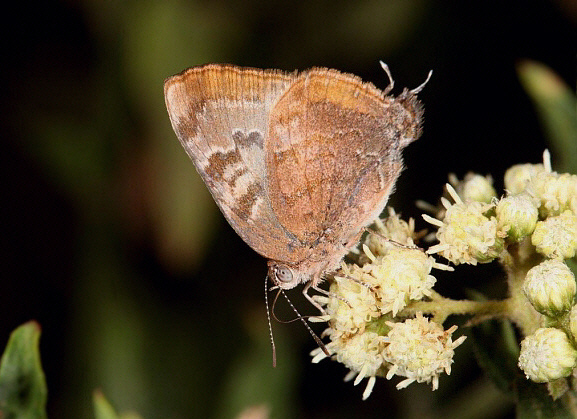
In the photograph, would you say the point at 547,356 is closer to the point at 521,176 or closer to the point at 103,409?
the point at 521,176

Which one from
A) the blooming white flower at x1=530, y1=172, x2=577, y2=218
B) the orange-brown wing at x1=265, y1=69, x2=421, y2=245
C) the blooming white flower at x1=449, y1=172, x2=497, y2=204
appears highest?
the orange-brown wing at x1=265, y1=69, x2=421, y2=245

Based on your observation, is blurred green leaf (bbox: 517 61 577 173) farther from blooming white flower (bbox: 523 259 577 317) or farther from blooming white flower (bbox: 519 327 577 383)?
blooming white flower (bbox: 519 327 577 383)

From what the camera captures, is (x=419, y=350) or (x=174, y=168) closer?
(x=419, y=350)

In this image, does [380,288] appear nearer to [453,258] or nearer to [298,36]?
[453,258]

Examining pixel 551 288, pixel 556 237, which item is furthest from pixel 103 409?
pixel 556 237

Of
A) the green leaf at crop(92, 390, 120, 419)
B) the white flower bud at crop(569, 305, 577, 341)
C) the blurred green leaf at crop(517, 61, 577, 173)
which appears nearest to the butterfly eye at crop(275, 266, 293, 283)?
the green leaf at crop(92, 390, 120, 419)

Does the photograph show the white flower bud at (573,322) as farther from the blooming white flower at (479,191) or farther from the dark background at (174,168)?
the dark background at (174,168)

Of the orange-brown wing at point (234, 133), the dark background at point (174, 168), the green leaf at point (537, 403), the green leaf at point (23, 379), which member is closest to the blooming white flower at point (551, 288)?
the green leaf at point (537, 403)

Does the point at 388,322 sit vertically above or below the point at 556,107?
below
